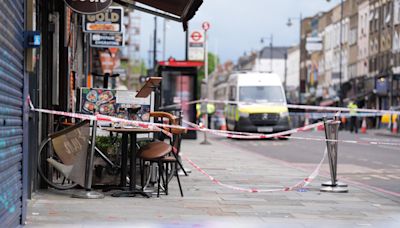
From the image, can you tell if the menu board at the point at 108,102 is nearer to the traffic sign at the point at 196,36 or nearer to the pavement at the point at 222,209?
the pavement at the point at 222,209

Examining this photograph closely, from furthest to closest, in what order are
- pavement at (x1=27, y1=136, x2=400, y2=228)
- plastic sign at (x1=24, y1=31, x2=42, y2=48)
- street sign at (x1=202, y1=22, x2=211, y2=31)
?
street sign at (x1=202, y1=22, x2=211, y2=31) → pavement at (x1=27, y1=136, x2=400, y2=228) → plastic sign at (x1=24, y1=31, x2=42, y2=48)

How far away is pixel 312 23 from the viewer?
397 ft

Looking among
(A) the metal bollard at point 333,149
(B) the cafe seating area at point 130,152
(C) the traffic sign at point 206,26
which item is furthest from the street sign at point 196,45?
(A) the metal bollard at point 333,149

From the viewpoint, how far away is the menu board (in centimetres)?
1329

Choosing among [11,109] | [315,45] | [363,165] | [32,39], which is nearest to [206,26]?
[363,165]

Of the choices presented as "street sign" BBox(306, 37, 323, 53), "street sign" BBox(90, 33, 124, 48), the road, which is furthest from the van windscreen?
"street sign" BBox(306, 37, 323, 53)

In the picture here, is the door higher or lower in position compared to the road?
higher

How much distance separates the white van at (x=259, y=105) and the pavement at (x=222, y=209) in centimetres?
2443

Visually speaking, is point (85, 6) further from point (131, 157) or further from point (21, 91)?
point (21, 91)

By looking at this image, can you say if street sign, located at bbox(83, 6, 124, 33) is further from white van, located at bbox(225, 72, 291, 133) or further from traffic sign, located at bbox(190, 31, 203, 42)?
white van, located at bbox(225, 72, 291, 133)

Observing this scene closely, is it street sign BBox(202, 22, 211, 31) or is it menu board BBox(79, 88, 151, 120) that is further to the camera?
street sign BBox(202, 22, 211, 31)

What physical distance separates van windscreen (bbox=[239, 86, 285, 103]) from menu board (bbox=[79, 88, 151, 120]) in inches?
1067

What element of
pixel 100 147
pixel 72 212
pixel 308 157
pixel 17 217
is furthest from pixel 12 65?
pixel 308 157

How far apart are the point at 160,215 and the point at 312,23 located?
11265 centimetres
